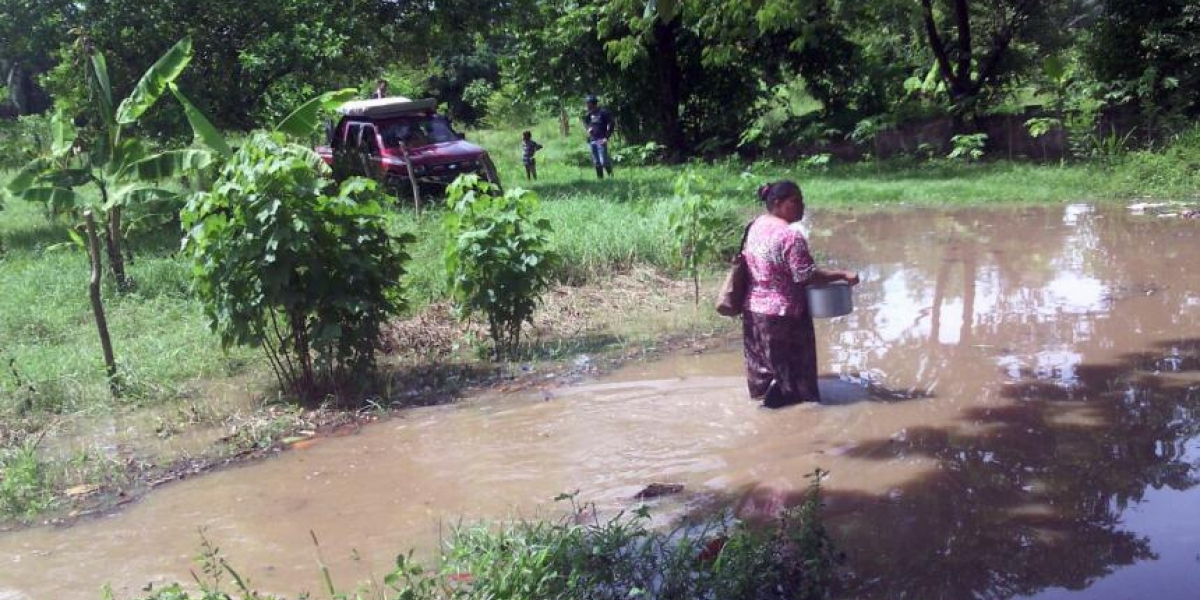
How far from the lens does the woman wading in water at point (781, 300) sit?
21.6ft

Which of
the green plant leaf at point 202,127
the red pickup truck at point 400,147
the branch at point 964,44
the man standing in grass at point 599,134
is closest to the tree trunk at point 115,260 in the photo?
the green plant leaf at point 202,127

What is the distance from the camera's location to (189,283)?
1116 centimetres

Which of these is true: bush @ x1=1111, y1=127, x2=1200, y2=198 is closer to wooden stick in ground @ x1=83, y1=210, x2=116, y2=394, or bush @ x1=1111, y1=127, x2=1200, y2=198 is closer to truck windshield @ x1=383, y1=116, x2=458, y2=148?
truck windshield @ x1=383, y1=116, x2=458, y2=148

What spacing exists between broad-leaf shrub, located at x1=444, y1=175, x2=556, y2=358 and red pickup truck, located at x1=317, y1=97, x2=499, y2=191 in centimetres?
711

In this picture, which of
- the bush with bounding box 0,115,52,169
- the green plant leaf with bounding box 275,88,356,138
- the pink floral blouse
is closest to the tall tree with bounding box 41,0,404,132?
the bush with bounding box 0,115,52,169

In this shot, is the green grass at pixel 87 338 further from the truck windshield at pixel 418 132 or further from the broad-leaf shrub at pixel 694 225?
the truck windshield at pixel 418 132

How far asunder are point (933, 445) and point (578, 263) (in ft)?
17.7

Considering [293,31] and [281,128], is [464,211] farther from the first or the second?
[293,31]

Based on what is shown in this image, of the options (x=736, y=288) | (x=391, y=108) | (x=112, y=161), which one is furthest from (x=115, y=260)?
(x=736, y=288)

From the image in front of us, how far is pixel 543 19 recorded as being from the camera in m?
19.7

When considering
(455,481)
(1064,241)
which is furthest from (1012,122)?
(455,481)

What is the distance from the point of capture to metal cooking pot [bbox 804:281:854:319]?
6.54 meters

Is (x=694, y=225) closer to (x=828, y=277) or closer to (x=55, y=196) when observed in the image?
(x=828, y=277)

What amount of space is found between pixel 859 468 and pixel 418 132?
41.9ft
